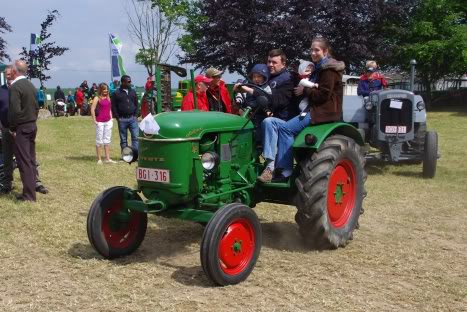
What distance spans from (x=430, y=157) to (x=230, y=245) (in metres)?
5.95

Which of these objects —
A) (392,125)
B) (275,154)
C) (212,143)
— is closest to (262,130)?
(275,154)

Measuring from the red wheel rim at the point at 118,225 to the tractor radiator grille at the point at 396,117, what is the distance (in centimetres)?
576

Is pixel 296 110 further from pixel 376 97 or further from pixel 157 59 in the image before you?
pixel 157 59

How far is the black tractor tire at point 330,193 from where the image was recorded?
478cm

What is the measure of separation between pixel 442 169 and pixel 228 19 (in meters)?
19.3

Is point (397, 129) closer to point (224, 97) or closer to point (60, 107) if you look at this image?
point (224, 97)

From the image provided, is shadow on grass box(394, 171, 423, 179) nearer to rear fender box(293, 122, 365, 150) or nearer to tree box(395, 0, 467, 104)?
rear fender box(293, 122, 365, 150)

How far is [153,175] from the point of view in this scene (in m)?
4.39

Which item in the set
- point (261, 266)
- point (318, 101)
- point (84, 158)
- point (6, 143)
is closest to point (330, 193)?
point (318, 101)

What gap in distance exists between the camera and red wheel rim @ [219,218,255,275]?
4098mm

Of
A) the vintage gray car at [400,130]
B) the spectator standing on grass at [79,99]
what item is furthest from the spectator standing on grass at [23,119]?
the spectator standing on grass at [79,99]

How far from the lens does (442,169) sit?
398 inches

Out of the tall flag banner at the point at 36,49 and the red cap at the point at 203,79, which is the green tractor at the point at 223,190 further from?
the tall flag banner at the point at 36,49

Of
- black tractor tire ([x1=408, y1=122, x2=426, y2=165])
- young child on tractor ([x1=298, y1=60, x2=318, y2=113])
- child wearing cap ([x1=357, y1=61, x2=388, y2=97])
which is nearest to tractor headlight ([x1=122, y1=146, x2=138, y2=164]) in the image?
young child on tractor ([x1=298, y1=60, x2=318, y2=113])
